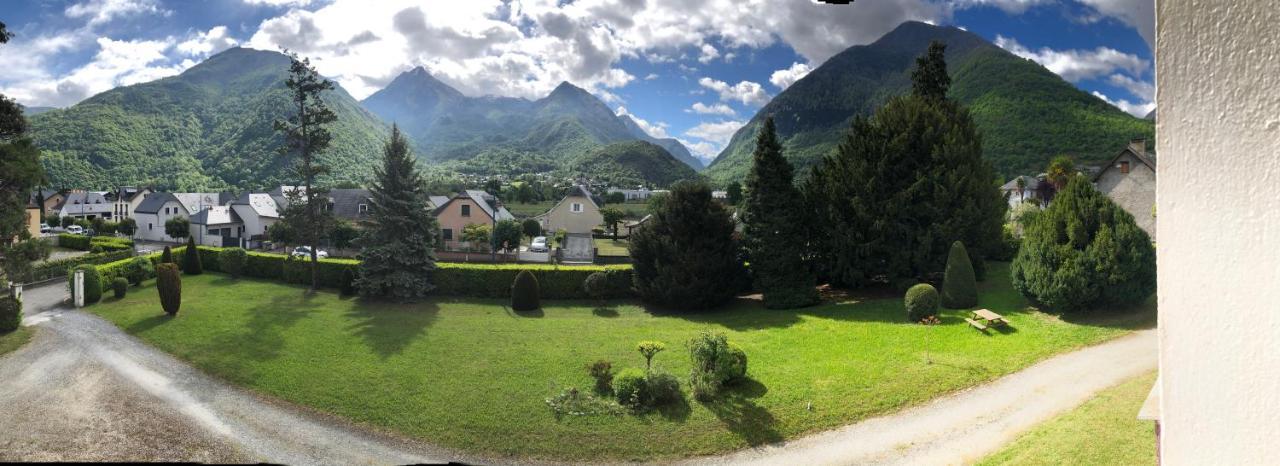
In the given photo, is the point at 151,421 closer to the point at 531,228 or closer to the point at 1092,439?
the point at 1092,439

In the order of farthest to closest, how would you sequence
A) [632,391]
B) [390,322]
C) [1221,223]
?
[390,322]
[632,391]
[1221,223]

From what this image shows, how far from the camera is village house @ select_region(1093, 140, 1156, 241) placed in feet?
101

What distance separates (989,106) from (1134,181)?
132 ft

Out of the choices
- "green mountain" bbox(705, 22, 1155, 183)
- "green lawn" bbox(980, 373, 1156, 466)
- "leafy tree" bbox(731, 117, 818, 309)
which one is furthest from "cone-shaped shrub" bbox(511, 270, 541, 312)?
"green lawn" bbox(980, 373, 1156, 466)

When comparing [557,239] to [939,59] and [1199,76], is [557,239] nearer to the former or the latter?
[939,59]

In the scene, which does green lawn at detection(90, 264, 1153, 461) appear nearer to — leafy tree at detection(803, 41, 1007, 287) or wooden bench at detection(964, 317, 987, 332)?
wooden bench at detection(964, 317, 987, 332)

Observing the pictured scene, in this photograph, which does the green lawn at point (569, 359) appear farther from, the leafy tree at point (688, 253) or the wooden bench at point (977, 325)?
the leafy tree at point (688, 253)

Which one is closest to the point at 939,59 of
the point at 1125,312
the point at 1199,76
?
the point at 1125,312

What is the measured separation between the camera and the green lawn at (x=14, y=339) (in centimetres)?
1722

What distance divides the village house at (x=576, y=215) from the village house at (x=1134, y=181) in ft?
130

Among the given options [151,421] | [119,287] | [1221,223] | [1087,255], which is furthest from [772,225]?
[119,287]

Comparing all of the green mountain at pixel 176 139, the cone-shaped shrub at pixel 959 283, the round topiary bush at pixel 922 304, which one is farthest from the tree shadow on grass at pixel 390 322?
the green mountain at pixel 176 139

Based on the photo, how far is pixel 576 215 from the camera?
57344 millimetres

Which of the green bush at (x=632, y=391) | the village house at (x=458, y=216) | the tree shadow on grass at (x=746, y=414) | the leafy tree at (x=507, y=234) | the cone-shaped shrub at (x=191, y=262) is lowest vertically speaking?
the tree shadow on grass at (x=746, y=414)
